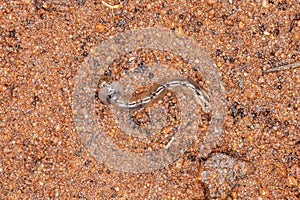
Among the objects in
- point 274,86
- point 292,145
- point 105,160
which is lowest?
point 105,160

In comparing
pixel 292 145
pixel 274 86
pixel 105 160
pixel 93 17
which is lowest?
pixel 105 160

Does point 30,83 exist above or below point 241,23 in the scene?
below

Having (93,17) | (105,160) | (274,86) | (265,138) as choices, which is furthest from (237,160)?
(93,17)

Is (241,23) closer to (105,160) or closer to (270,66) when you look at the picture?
(270,66)

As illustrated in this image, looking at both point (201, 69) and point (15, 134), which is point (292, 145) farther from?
point (15, 134)

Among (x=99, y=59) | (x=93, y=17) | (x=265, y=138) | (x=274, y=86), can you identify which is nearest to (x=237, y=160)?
(x=265, y=138)

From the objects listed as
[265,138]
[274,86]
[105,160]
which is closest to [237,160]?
[265,138]

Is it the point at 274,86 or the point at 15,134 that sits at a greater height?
the point at 274,86
